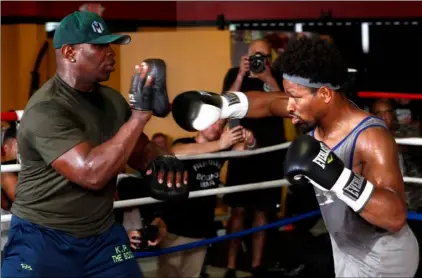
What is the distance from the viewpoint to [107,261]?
94.7 inches

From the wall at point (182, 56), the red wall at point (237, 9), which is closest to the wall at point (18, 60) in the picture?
the red wall at point (237, 9)

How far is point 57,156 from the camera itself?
226 centimetres

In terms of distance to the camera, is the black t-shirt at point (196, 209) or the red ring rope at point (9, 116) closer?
the red ring rope at point (9, 116)

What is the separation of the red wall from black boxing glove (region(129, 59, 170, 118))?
346 cm

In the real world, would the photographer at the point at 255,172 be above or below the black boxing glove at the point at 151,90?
below

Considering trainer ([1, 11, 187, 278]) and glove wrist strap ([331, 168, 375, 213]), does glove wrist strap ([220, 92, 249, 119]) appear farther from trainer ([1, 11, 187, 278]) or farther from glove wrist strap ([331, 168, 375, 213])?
glove wrist strap ([331, 168, 375, 213])

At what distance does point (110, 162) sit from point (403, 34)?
3.43 metres

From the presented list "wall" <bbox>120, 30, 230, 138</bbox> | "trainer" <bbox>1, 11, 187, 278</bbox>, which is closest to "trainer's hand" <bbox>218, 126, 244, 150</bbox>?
"trainer" <bbox>1, 11, 187, 278</bbox>

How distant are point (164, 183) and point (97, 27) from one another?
1.76 feet

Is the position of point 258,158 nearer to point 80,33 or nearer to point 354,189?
point 80,33

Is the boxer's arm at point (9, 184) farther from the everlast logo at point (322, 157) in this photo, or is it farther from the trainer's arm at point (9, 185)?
the everlast logo at point (322, 157)

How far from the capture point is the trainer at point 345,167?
83.7 inches

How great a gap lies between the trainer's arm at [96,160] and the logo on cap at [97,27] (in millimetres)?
355

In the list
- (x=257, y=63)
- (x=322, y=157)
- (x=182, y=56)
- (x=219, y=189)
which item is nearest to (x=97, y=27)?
(x=322, y=157)
